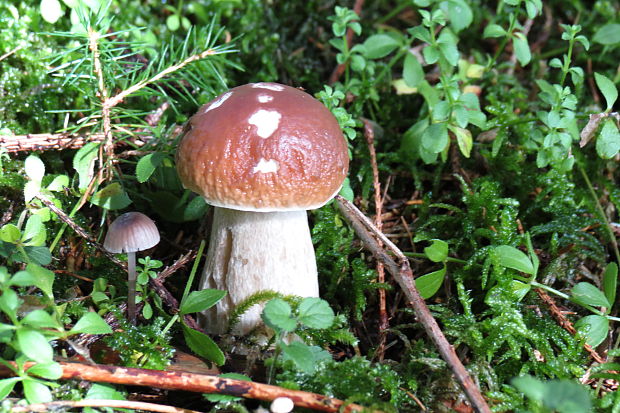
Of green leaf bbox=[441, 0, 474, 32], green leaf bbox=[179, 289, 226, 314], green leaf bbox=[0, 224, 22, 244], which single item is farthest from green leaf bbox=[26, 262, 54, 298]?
green leaf bbox=[441, 0, 474, 32]

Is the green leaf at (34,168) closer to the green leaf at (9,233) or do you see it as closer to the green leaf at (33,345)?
the green leaf at (9,233)

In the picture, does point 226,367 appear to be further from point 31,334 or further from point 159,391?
point 31,334

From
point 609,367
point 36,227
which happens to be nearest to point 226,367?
point 36,227

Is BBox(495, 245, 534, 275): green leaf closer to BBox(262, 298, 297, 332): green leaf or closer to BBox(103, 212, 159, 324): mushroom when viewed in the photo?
BBox(262, 298, 297, 332): green leaf

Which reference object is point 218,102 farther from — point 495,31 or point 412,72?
point 495,31

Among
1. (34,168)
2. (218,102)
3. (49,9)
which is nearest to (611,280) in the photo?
(218,102)

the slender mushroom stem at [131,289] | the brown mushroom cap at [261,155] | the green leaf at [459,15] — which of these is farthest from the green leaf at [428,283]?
the green leaf at [459,15]
